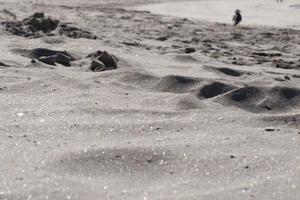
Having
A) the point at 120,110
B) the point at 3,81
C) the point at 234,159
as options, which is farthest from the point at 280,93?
the point at 3,81

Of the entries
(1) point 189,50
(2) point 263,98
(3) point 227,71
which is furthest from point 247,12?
(2) point 263,98

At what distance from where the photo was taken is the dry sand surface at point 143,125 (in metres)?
2.41

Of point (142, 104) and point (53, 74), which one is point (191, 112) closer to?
point (142, 104)

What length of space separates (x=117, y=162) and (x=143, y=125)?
576 mm

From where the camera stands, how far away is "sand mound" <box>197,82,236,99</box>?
420 centimetres

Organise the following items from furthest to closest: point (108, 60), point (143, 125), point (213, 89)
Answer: point (108, 60)
point (213, 89)
point (143, 125)

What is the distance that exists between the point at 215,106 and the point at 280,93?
0.61 metres

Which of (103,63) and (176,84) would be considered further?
(103,63)

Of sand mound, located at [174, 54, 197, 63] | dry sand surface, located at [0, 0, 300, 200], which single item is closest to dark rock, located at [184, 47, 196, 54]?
dry sand surface, located at [0, 0, 300, 200]

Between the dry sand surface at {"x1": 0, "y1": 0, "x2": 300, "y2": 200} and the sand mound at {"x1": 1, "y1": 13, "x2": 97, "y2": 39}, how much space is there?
3.27 feet

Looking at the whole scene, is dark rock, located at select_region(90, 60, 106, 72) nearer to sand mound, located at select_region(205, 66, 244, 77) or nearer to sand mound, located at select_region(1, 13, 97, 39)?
sand mound, located at select_region(205, 66, 244, 77)

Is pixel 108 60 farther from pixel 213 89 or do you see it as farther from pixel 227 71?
pixel 213 89

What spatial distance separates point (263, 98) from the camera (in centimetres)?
405

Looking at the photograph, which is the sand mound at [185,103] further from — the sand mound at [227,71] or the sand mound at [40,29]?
the sand mound at [40,29]
